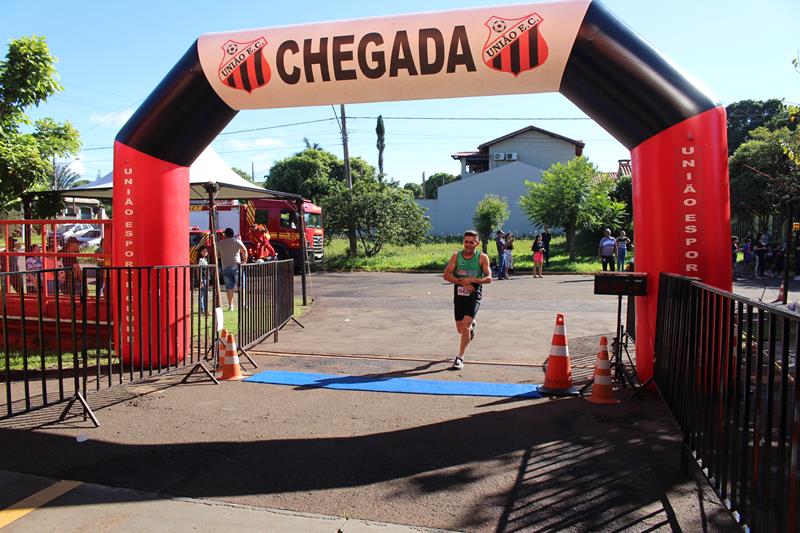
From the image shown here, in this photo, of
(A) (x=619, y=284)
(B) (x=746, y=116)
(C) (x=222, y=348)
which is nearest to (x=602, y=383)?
(A) (x=619, y=284)

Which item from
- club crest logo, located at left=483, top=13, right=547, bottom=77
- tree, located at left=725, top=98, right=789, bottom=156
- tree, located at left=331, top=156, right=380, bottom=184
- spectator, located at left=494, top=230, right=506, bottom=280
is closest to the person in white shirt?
club crest logo, located at left=483, top=13, right=547, bottom=77

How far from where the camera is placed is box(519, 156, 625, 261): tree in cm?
2584

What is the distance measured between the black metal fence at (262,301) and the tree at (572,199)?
58.9 ft

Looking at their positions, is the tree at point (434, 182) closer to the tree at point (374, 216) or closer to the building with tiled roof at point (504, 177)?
the building with tiled roof at point (504, 177)

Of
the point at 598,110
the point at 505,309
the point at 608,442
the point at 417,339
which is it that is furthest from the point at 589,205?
the point at 608,442

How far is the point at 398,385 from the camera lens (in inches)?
273

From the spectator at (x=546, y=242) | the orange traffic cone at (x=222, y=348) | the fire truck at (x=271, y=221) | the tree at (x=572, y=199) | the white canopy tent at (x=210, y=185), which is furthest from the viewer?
the tree at (x=572, y=199)

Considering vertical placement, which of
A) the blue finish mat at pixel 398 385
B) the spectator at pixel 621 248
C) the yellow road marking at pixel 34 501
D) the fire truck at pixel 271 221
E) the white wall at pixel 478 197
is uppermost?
the white wall at pixel 478 197

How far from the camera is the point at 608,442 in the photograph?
5000mm

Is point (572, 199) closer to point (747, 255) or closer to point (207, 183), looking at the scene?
point (747, 255)

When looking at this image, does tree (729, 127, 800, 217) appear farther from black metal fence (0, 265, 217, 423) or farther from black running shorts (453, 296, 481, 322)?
black metal fence (0, 265, 217, 423)

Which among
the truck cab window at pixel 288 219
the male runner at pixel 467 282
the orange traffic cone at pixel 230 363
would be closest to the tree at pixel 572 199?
the truck cab window at pixel 288 219

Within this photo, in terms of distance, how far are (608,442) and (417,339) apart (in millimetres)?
5201

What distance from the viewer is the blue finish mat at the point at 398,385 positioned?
664 cm
